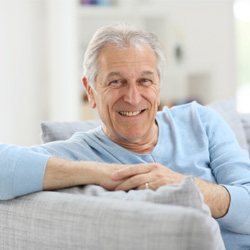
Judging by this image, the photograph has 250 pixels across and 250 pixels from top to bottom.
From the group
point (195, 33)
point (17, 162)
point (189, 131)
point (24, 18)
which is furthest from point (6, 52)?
point (17, 162)

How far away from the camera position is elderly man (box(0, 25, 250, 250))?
1663 mm

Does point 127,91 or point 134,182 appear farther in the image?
point 127,91

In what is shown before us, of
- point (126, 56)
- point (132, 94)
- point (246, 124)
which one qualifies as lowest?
point (246, 124)

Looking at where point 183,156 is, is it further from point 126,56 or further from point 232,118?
point 232,118

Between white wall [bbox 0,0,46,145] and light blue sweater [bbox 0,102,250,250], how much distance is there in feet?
8.37

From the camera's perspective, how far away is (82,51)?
16.1ft

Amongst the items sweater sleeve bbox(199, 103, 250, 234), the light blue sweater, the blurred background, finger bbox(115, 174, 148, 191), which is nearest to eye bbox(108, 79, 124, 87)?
the light blue sweater

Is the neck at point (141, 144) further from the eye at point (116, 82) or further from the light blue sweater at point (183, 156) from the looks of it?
the eye at point (116, 82)

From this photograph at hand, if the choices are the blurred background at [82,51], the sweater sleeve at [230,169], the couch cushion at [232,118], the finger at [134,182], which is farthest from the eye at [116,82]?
the blurred background at [82,51]

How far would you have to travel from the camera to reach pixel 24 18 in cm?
447

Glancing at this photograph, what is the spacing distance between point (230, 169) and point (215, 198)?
0.26 meters

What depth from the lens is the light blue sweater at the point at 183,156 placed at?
149cm

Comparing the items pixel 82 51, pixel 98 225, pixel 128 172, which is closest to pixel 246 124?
pixel 128 172

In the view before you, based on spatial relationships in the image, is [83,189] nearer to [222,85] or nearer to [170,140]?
[170,140]
